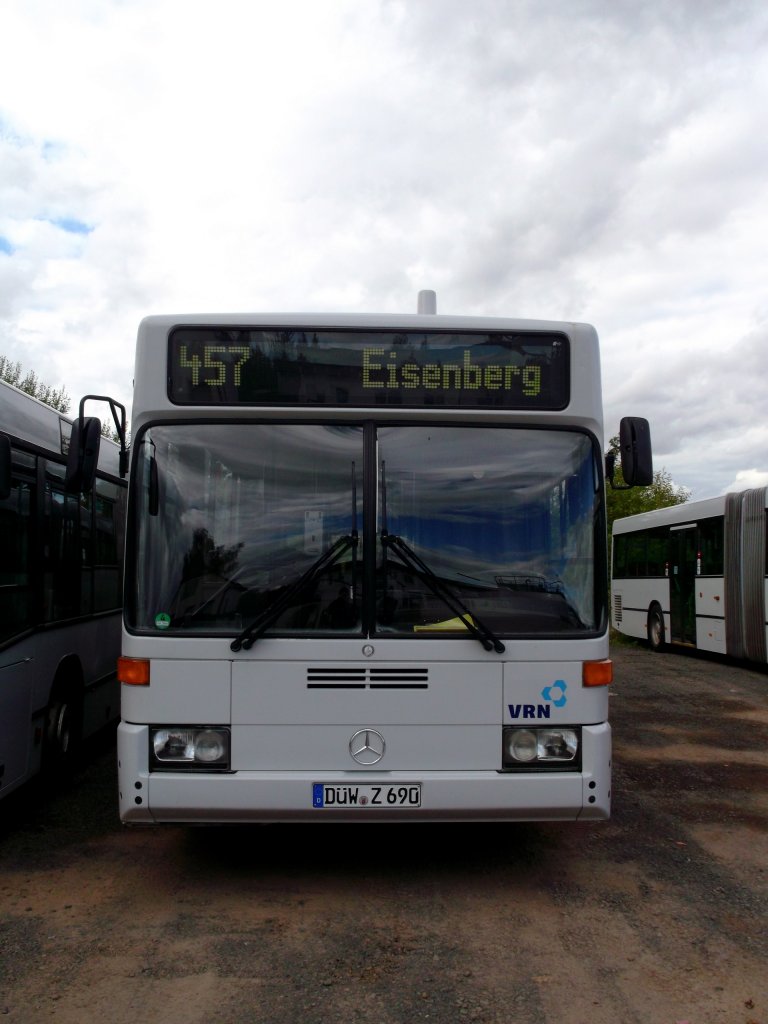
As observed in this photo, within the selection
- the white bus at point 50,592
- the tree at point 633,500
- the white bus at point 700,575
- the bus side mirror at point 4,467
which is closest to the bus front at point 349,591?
the white bus at point 50,592

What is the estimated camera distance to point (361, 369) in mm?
5316

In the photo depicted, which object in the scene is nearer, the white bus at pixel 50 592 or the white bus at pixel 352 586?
the white bus at pixel 352 586

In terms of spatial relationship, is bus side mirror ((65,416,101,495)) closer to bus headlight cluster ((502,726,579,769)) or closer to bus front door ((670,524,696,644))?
bus headlight cluster ((502,726,579,769))

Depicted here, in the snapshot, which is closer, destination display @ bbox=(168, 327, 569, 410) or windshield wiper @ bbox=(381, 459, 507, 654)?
windshield wiper @ bbox=(381, 459, 507, 654)

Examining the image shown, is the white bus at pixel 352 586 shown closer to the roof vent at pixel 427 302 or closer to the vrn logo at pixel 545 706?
the vrn logo at pixel 545 706

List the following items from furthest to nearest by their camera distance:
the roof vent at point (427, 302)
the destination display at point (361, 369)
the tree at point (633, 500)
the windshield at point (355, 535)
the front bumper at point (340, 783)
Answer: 1. the tree at point (633, 500)
2. the roof vent at point (427, 302)
3. the destination display at point (361, 369)
4. the windshield at point (355, 535)
5. the front bumper at point (340, 783)

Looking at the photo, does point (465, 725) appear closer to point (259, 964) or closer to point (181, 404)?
point (259, 964)

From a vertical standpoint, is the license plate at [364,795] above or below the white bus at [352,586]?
below

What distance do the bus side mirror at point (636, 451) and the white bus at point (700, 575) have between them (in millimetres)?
11157

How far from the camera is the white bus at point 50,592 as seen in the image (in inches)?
243

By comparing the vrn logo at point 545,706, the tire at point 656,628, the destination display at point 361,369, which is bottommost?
the tire at point 656,628

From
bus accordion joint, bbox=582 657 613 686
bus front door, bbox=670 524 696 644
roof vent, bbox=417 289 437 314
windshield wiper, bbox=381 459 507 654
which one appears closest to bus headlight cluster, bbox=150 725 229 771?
windshield wiper, bbox=381 459 507 654

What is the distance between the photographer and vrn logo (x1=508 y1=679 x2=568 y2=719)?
16.7 ft

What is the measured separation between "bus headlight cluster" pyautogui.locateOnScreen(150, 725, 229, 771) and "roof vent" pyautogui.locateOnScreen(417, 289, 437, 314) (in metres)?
3.13
